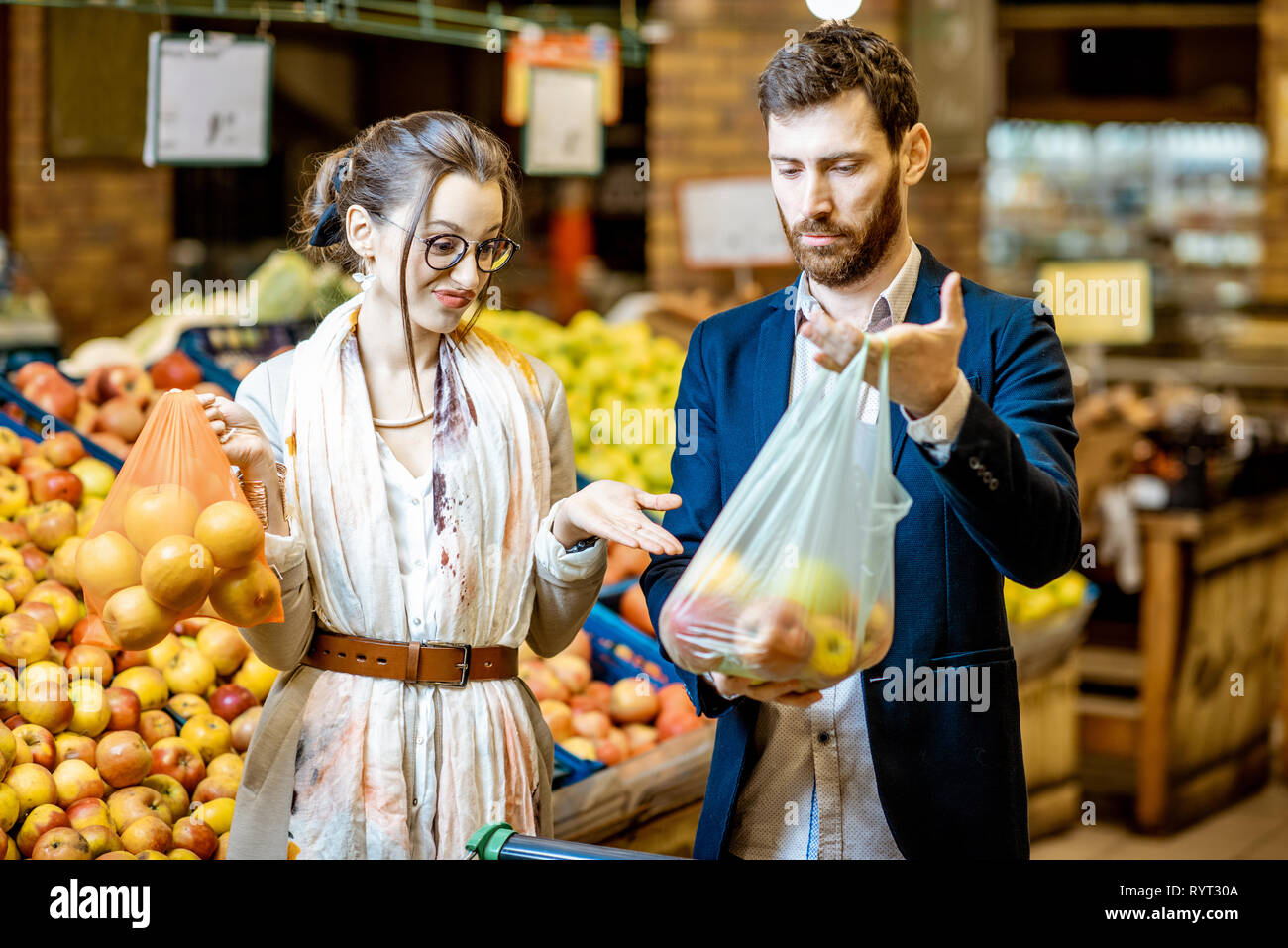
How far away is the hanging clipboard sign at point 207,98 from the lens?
2.91 m

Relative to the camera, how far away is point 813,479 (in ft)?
4.47

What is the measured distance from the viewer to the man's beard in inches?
59.0

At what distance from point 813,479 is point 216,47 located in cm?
215

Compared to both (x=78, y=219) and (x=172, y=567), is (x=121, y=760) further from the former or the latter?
(x=78, y=219)

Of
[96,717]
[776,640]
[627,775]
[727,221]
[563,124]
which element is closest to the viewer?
[776,640]

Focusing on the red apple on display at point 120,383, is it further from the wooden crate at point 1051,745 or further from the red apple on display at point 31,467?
the wooden crate at point 1051,745

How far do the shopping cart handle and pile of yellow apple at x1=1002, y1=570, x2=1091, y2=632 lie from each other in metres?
2.50

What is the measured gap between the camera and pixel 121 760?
6.47ft

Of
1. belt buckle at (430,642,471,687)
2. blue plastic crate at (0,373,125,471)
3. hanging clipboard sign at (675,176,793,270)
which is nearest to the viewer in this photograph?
belt buckle at (430,642,471,687)

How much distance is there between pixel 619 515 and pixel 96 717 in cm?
96

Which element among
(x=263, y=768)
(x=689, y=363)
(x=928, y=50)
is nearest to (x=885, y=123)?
(x=689, y=363)

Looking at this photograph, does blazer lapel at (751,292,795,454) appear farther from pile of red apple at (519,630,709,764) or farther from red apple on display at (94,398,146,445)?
red apple on display at (94,398,146,445)

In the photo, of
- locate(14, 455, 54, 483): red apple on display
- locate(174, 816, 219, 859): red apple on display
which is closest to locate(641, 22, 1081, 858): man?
locate(174, 816, 219, 859): red apple on display

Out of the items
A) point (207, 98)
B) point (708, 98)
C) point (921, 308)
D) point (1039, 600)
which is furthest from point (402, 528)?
point (708, 98)
